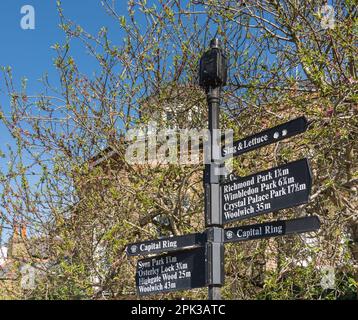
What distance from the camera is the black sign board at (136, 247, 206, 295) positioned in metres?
5.24

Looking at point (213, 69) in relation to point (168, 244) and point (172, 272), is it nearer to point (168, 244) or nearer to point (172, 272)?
point (168, 244)

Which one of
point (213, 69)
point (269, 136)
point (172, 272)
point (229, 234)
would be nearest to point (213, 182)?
point (229, 234)

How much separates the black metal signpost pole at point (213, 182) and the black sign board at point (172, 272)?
99 millimetres

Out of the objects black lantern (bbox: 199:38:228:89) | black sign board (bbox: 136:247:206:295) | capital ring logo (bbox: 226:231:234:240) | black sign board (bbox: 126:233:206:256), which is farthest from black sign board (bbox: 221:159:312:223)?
black lantern (bbox: 199:38:228:89)

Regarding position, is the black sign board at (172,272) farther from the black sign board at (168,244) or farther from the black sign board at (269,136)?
the black sign board at (269,136)

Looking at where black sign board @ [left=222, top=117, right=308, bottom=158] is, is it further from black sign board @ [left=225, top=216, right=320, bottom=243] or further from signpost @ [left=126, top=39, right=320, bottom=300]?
black sign board @ [left=225, top=216, right=320, bottom=243]

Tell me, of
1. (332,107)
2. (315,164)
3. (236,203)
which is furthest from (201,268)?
(315,164)

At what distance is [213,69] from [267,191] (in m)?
1.27

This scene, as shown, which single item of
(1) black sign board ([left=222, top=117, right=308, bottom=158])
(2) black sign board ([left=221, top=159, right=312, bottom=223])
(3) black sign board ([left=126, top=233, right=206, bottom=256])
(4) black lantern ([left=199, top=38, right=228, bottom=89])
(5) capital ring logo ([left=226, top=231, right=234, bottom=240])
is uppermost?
(4) black lantern ([left=199, top=38, right=228, bottom=89])

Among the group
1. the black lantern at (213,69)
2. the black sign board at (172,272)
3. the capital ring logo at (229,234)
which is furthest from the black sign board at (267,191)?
the black lantern at (213,69)

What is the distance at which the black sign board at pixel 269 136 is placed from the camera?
5117mm

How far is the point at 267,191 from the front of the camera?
509 centimetres

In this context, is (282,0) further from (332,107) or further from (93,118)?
(93,118)

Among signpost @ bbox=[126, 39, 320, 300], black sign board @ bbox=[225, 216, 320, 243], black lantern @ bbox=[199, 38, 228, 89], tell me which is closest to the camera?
black sign board @ bbox=[225, 216, 320, 243]
